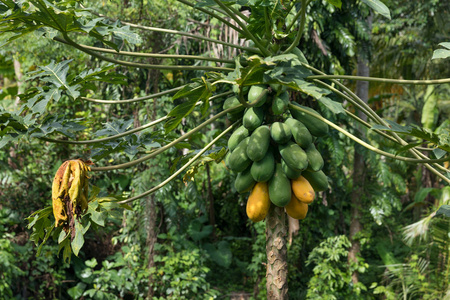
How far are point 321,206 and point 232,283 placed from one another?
1690 millimetres

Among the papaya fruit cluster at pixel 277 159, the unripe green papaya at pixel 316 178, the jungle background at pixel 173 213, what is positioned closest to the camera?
the papaya fruit cluster at pixel 277 159

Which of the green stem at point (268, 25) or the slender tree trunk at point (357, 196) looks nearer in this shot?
the green stem at point (268, 25)

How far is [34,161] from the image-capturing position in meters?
5.02

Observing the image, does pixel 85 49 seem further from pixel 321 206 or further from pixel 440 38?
pixel 440 38

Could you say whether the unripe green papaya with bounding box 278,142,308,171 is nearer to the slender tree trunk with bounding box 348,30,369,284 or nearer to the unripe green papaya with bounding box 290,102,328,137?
the unripe green papaya with bounding box 290,102,328,137

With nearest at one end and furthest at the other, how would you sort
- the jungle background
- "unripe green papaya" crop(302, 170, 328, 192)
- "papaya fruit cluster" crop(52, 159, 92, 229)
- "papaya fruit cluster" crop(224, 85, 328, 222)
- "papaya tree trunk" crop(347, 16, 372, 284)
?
"papaya fruit cluster" crop(52, 159, 92, 229) < "papaya fruit cluster" crop(224, 85, 328, 222) < "unripe green papaya" crop(302, 170, 328, 192) < the jungle background < "papaya tree trunk" crop(347, 16, 372, 284)

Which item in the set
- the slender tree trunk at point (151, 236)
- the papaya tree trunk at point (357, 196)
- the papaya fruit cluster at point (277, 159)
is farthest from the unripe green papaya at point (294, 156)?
the papaya tree trunk at point (357, 196)

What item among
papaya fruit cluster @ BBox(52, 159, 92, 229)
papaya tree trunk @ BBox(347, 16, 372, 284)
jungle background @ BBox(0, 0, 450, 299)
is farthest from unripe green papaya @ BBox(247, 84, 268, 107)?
papaya tree trunk @ BBox(347, 16, 372, 284)

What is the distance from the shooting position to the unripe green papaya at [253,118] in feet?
4.94

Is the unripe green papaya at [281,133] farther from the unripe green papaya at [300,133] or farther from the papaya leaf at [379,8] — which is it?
the papaya leaf at [379,8]

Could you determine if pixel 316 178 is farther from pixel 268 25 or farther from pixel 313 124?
pixel 268 25

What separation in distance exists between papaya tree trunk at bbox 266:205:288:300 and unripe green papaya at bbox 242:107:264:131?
282mm

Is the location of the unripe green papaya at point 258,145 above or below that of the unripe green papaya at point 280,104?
below

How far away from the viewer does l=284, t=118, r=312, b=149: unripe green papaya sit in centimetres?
146
